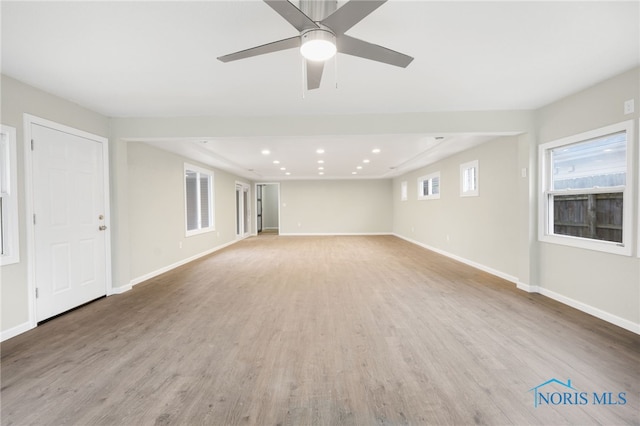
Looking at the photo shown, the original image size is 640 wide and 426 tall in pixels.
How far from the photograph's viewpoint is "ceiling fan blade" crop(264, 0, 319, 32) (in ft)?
4.49

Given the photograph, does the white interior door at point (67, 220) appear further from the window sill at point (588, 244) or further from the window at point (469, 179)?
the window at point (469, 179)

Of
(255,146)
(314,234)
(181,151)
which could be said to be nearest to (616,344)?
(255,146)

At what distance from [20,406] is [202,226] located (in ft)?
17.8

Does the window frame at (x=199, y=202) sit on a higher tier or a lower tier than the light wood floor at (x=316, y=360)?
higher

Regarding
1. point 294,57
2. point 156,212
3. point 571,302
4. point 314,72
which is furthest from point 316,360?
point 156,212

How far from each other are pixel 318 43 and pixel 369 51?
0.39 metres

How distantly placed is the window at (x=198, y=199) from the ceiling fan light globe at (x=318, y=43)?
5.22 meters

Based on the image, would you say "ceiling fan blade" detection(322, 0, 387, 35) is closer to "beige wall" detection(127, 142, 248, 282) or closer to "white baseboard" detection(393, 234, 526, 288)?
"beige wall" detection(127, 142, 248, 282)

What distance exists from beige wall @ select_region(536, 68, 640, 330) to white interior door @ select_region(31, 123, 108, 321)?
235 inches

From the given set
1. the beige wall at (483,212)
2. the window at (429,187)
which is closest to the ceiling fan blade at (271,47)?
the beige wall at (483,212)

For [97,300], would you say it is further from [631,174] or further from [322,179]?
[322,179]

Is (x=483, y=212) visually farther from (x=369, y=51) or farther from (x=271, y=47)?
(x=271, y=47)

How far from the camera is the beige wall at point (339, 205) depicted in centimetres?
1129

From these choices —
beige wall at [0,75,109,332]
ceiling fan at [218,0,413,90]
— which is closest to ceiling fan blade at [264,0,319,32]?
ceiling fan at [218,0,413,90]
